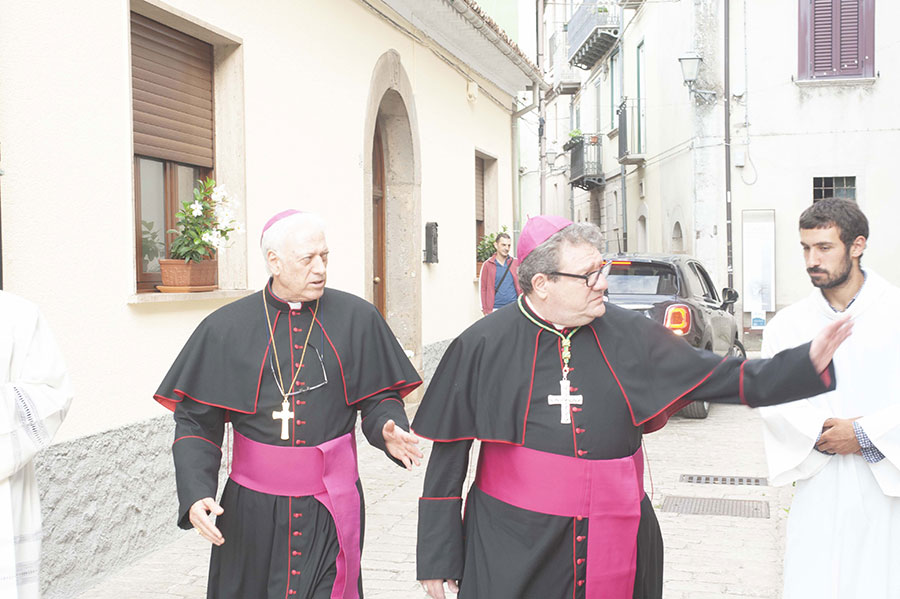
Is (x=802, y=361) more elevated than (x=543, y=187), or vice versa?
(x=543, y=187)

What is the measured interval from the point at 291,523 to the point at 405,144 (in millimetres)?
7980

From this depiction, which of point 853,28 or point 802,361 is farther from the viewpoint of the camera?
point 853,28

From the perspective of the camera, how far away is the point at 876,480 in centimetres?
355

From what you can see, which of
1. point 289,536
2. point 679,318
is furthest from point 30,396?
point 679,318

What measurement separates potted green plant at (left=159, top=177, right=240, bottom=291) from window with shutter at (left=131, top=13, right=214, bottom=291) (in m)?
0.14

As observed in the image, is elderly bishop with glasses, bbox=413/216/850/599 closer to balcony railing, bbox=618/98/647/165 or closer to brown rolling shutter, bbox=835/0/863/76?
brown rolling shutter, bbox=835/0/863/76

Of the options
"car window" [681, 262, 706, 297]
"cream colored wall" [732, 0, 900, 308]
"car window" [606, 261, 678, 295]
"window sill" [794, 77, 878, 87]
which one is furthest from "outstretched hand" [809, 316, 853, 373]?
"window sill" [794, 77, 878, 87]

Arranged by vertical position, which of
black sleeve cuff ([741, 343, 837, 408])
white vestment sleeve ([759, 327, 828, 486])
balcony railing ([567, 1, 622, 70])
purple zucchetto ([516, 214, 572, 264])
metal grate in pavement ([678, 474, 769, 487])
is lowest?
metal grate in pavement ([678, 474, 769, 487])

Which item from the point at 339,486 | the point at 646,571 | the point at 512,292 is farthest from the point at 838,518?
the point at 512,292

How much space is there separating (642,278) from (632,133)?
53.4ft

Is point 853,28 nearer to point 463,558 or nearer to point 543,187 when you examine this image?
point 543,187

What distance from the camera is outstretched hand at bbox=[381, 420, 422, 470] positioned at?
3.41 metres

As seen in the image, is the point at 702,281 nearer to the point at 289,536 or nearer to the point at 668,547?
the point at 668,547

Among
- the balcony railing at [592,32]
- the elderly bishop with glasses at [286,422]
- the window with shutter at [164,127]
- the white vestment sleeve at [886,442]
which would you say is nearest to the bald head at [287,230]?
the elderly bishop with glasses at [286,422]
